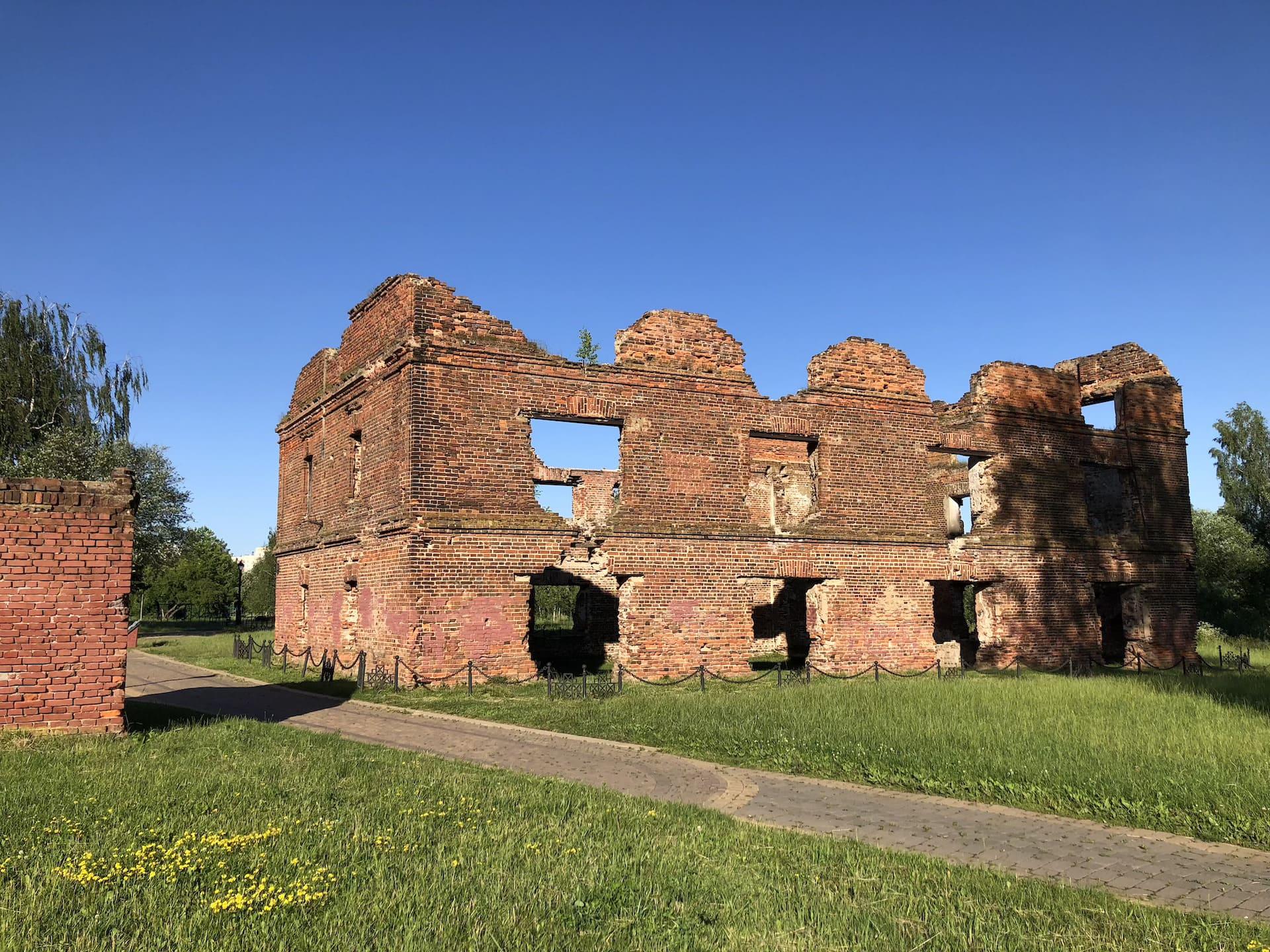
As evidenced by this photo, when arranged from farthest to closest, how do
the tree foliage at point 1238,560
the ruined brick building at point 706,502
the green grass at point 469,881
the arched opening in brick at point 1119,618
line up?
the tree foliage at point 1238,560 < the arched opening in brick at point 1119,618 < the ruined brick building at point 706,502 < the green grass at point 469,881

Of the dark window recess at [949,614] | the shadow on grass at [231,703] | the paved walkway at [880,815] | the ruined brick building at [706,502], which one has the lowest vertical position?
the paved walkway at [880,815]

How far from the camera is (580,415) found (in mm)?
16969

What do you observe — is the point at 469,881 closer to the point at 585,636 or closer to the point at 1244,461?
the point at 585,636

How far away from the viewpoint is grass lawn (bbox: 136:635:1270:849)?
747cm

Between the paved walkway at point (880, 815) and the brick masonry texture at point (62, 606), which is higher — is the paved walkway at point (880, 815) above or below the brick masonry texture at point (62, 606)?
below

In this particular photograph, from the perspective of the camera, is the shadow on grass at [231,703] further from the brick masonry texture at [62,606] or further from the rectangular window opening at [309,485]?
the rectangular window opening at [309,485]

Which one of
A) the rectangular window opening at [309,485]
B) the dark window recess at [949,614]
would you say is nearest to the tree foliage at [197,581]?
the rectangular window opening at [309,485]

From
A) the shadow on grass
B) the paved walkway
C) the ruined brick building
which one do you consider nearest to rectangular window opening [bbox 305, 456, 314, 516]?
the ruined brick building

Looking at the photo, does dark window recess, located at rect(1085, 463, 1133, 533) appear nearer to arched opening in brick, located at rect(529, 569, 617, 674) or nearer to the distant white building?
arched opening in brick, located at rect(529, 569, 617, 674)

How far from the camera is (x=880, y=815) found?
7.28 m

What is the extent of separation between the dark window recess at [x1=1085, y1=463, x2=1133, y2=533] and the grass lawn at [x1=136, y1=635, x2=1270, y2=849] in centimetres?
807

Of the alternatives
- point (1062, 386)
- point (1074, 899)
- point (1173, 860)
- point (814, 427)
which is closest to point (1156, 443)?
point (1062, 386)

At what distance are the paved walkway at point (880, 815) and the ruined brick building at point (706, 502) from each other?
431 cm

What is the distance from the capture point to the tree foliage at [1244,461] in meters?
40.8
